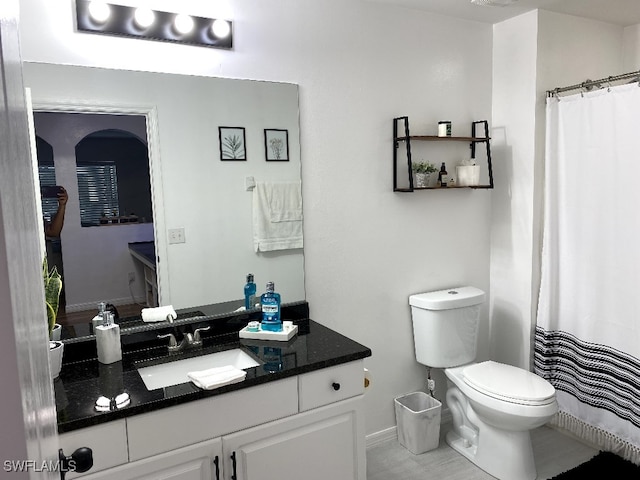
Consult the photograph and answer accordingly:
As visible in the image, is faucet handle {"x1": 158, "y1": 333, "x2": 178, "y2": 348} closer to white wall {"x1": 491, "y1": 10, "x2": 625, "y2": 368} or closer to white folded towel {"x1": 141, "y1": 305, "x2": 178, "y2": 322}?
white folded towel {"x1": 141, "y1": 305, "x2": 178, "y2": 322}

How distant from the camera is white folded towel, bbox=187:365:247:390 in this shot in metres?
1.63

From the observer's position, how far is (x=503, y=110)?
290 cm

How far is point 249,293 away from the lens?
7.57ft

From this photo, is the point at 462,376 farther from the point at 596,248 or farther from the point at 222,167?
the point at 222,167

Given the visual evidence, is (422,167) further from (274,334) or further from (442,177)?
(274,334)

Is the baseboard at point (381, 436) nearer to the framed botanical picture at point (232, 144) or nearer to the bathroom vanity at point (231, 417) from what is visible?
the bathroom vanity at point (231, 417)

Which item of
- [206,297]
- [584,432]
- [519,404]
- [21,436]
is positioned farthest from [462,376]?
[21,436]

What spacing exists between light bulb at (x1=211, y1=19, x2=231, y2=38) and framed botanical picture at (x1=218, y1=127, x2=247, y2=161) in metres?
0.39

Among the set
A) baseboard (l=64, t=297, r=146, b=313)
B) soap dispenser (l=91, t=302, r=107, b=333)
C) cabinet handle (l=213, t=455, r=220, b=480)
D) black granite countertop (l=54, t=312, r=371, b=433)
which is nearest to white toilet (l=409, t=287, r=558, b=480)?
black granite countertop (l=54, t=312, r=371, b=433)

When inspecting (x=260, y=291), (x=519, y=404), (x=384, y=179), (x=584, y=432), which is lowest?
(x=584, y=432)

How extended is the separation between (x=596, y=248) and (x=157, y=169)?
→ 223cm

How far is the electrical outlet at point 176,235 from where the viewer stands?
2129 mm

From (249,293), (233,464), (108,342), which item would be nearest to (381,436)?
(249,293)

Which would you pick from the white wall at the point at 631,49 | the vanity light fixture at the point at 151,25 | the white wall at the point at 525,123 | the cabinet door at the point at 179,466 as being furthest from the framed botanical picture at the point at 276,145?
the white wall at the point at 631,49
